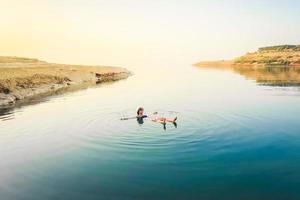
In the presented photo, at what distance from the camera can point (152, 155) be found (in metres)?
23.0

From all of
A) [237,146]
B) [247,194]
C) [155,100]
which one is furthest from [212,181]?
[155,100]

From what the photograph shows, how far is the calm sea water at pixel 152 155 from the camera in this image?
1717cm

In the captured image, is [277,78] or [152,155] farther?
[277,78]

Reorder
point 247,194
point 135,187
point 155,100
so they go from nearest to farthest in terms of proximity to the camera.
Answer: point 247,194 < point 135,187 < point 155,100

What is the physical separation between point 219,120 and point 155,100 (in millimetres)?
20125

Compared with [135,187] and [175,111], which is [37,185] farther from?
[175,111]

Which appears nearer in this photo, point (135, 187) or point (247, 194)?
point (247, 194)

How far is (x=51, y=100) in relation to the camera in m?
54.8

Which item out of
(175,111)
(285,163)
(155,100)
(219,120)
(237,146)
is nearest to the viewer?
(285,163)

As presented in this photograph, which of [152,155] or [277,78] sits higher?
[277,78]

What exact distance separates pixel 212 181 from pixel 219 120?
55.6 feet

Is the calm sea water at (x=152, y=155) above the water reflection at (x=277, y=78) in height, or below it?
below

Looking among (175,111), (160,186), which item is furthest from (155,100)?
(160,186)

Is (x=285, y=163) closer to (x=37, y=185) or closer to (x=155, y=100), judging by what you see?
(x=37, y=185)
